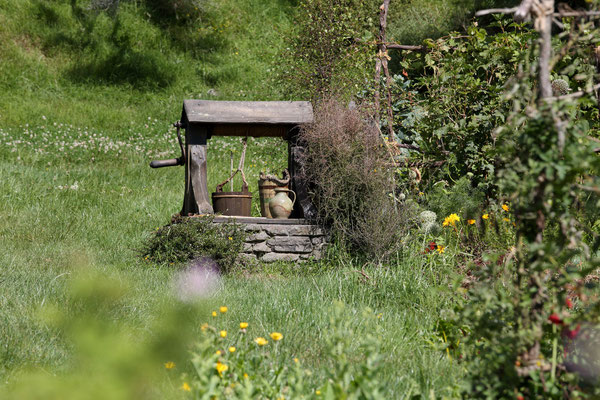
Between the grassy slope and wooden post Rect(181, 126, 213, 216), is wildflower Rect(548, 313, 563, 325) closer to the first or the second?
the grassy slope

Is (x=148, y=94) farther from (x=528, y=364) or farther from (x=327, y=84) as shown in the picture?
(x=528, y=364)

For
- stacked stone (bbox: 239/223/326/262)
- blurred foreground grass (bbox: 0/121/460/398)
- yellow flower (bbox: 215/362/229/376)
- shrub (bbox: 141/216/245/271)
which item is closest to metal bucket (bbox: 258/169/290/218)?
stacked stone (bbox: 239/223/326/262)

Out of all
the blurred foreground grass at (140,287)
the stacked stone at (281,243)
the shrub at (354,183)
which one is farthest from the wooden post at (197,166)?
the shrub at (354,183)

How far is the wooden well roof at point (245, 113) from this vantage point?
5430 mm

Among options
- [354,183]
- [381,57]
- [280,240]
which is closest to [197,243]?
[280,240]

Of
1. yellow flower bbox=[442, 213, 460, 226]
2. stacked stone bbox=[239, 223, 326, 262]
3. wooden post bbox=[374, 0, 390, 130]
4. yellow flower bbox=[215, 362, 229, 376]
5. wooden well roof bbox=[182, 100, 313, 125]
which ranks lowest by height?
stacked stone bbox=[239, 223, 326, 262]

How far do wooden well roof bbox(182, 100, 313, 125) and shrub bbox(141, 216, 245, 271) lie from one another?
0.93m

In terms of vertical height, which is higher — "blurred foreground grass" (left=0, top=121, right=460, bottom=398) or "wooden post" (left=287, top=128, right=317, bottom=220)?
"wooden post" (left=287, top=128, right=317, bottom=220)

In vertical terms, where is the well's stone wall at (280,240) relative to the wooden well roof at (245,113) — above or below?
below

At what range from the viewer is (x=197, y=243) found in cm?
485

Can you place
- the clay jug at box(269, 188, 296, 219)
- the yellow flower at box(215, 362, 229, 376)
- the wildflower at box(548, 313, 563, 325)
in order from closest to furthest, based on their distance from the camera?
the wildflower at box(548, 313, 563, 325)
the yellow flower at box(215, 362, 229, 376)
the clay jug at box(269, 188, 296, 219)

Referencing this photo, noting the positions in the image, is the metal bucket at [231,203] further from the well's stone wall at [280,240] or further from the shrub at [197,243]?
the shrub at [197,243]

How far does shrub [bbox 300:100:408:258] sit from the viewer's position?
4.88m

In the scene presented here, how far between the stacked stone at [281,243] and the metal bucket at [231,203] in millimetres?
501
